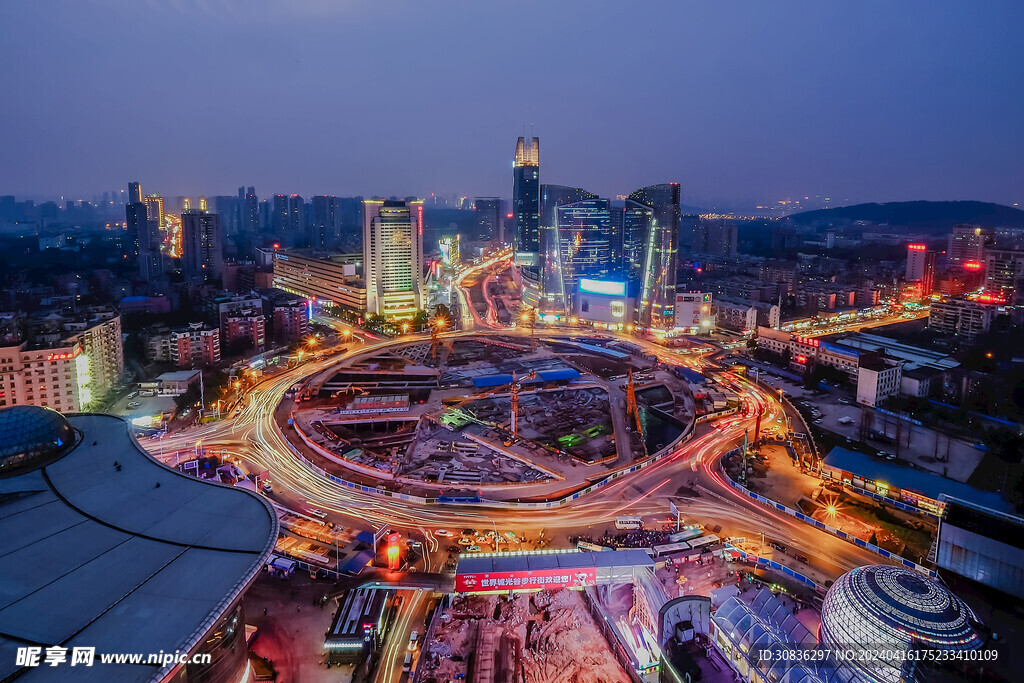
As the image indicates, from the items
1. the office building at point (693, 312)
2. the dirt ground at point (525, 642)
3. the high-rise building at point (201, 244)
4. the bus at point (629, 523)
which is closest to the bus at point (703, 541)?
the bus at point (629, 523)

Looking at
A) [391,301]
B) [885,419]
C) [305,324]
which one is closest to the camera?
[885,419]

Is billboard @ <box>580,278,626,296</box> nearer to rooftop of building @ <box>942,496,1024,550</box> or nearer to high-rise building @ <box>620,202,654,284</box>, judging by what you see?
high-rise building @ <box>620,202,654,284</box>

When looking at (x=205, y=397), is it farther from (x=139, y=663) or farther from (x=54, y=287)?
(x=54, y=287)

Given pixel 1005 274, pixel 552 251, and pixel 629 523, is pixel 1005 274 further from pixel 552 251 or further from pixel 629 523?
pixel 629 523

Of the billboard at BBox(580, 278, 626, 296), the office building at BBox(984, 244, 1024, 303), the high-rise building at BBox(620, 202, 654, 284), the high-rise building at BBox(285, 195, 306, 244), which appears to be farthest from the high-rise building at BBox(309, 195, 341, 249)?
the office building at BBox(984, 244, 1024, 303)

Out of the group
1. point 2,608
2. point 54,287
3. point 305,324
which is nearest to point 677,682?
point 2,608

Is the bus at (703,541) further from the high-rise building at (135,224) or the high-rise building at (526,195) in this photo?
the high-rise building at (135,224)
